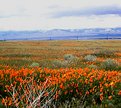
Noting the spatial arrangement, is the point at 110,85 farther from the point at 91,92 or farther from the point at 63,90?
the point at 63,90

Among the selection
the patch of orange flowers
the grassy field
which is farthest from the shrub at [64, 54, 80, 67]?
the patch of orange flowers

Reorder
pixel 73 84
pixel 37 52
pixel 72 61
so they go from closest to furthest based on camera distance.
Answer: pixel 73 84
pixel 72 61
pixel 37 52

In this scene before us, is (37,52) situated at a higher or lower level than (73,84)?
lower

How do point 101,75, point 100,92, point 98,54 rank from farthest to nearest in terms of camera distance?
point 98,54 < point 101,75 < point 100,92

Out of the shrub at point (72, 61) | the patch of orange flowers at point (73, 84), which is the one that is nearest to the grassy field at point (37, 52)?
the shrub at point (72, 61)

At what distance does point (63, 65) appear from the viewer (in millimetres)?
20672

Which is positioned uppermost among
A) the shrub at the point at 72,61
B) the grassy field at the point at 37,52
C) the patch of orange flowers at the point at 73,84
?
the patch of orange flowers at the point at 73,84

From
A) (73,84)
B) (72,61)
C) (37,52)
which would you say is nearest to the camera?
(73,84)

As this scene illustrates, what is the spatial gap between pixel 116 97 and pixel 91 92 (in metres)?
1.10

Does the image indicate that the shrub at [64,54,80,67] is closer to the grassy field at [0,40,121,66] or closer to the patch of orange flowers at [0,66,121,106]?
the grassy field at [0,40,121,66]

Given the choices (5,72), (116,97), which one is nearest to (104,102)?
(116,97)

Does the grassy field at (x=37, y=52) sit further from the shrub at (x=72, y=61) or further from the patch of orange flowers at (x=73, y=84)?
the patch of orange flowers at (x=73, y=84)

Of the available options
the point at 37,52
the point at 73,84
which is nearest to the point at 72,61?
the point at 73,84

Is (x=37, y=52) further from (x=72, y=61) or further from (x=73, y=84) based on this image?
(x=73, y=84)
